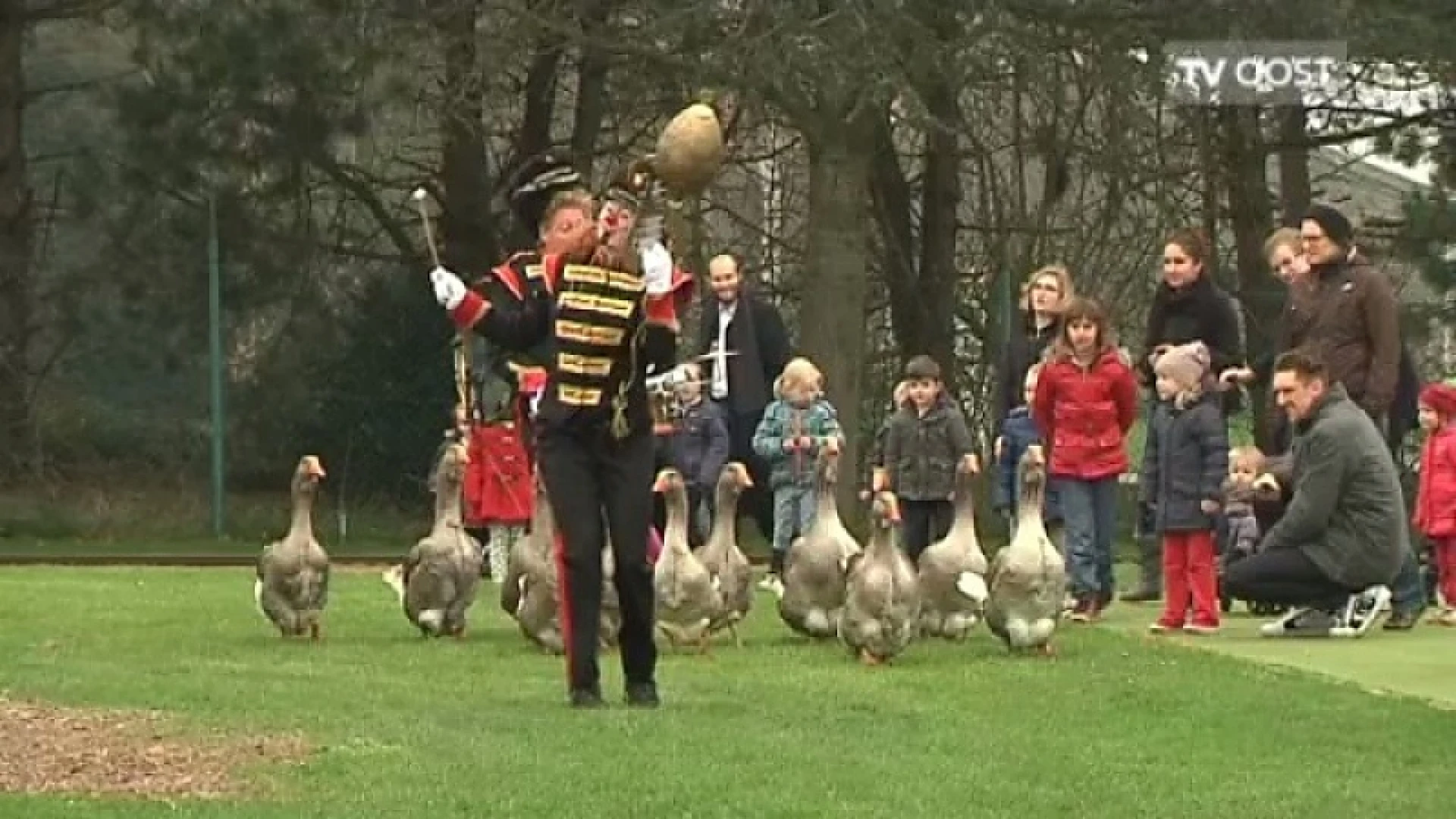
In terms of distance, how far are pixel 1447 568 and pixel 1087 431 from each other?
2.10m

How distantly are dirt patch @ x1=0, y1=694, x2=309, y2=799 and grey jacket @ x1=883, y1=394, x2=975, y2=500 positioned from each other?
7.03 meters

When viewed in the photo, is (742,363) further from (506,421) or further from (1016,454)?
(506,421)

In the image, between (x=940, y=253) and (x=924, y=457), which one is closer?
(x=924, y=457)

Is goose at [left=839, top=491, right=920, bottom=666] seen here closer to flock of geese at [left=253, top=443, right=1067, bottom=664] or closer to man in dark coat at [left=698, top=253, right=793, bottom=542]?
flock of geese at [left=253, top=443, right=1067, bottom=664]

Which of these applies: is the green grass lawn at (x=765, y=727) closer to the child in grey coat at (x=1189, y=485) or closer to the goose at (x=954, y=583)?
the goose at (x=954, y=583)

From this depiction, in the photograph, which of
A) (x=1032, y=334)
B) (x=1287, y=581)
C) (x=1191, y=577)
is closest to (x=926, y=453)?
(x=1032, y=334)

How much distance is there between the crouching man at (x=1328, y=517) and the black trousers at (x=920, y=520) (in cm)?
259

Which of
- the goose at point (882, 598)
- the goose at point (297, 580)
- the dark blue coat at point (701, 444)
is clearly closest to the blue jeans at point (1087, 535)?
the dark blue coat at point (701, 444)

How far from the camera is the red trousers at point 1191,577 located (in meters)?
15.5

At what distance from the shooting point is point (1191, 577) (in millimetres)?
15578

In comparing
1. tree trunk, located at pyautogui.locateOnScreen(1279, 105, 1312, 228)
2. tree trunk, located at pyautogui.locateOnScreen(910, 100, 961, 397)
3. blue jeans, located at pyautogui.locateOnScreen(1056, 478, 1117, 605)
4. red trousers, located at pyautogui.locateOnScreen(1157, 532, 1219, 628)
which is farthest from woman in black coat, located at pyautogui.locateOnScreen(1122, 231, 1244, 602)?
tree trunk, located at pyautogui.locateOnScreen(1279, 105, 1312, 228)

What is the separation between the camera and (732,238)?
29.7m

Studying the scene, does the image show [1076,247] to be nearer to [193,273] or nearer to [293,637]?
[193,273]

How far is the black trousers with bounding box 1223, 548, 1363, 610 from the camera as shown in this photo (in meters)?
15.1
